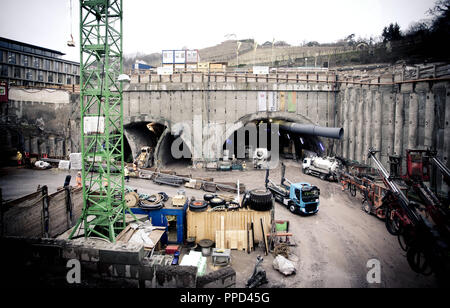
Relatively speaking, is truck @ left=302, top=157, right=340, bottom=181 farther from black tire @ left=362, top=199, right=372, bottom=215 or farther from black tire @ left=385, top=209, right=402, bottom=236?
black tire @ left=385, top=209, right=402, bottom=236

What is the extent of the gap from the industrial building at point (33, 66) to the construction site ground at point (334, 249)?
37.8m

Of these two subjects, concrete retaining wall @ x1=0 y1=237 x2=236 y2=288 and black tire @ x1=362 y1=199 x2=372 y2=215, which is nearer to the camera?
concrete retaining wall @ x1=0 y1=237 x2=236 y2=288

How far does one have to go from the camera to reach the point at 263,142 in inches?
1385

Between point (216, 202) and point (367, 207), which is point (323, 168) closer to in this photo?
point (367, 207)

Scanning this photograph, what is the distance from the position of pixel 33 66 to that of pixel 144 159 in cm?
4813

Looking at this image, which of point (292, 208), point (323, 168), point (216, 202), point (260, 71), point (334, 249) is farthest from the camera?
point (260, 71)

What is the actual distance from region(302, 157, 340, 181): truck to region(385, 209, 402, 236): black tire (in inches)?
367

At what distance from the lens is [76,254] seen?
8266 mm

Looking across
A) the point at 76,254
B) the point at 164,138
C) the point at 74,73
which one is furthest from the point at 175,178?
the point at 74,73

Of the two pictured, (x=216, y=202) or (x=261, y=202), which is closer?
(x=261, y=202)

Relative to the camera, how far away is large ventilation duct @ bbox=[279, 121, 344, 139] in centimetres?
2019

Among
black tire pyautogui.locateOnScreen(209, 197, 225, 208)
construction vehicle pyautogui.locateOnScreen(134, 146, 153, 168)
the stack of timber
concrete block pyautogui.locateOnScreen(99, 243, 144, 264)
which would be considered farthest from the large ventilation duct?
concrete block pyautogui.locateOnScreen(99, 243, 144, 264)

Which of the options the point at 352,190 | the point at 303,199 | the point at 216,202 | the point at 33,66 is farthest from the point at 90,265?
the point at 33,66
